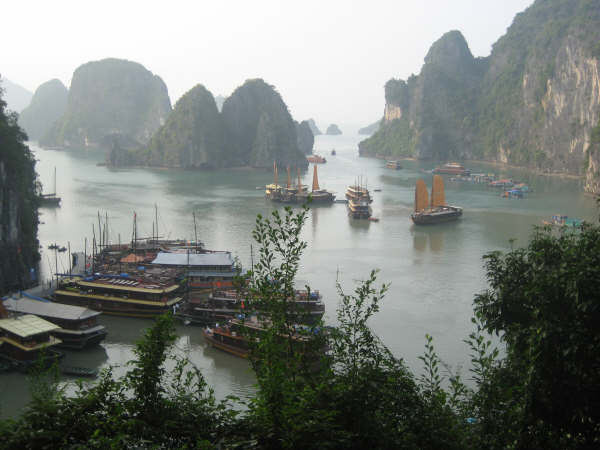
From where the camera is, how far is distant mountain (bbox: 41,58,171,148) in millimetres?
124488

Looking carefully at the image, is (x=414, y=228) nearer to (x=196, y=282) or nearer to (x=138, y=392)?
(x=196, y=282)

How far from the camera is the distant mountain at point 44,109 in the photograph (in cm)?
15362

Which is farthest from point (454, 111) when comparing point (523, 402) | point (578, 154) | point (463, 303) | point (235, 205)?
point (523, 402)

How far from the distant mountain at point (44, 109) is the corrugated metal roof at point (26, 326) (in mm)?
146804

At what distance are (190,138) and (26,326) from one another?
225 feet

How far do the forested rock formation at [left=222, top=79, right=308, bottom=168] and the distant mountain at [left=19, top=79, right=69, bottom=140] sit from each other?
260ft

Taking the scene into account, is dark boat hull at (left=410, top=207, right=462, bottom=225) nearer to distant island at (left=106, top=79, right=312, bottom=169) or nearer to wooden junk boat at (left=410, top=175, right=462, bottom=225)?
wooden junk boat at (left=410, top=175, right=462, bottom=225)

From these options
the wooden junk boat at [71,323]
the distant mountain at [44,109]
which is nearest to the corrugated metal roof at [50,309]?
the wooden junk boat at [71,323]

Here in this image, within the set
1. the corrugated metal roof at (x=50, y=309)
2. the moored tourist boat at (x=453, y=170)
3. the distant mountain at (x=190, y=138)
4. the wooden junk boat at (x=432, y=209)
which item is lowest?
the corrugated metal roof at (x=50, y=309)

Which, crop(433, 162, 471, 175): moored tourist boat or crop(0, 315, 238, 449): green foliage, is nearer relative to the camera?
crop(0, 315, 238, 449): green foliage

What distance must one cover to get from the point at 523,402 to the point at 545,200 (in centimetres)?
4805

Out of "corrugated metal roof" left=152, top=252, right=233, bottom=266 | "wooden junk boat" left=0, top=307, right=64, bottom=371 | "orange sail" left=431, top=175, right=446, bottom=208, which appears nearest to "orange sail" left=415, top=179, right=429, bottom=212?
"orange sail" left=431, top=175, right=446, bottom=208

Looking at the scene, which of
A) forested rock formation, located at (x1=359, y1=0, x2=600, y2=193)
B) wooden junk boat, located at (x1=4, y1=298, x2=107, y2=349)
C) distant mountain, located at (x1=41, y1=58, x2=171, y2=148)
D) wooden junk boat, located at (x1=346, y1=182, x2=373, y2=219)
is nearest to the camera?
wooden junk boat, located at (x1=4, y1=298, x2=107, y2=349)

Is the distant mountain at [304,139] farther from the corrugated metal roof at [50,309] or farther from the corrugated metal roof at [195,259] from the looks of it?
the corrugated metal roof at [50,309]
